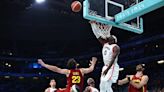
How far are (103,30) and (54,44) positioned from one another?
54.5 ft

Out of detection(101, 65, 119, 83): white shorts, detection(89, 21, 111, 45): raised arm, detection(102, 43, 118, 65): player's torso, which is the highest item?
detection(89, 21, 111, 45): raised arm

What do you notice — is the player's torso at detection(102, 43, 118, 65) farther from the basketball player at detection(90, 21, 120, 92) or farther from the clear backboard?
the clear backboard

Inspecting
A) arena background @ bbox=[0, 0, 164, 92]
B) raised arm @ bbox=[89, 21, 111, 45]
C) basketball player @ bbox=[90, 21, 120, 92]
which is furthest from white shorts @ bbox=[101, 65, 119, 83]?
arena background @ bbox=[0, 0, 164, 92]

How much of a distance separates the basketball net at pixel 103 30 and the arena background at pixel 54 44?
9990 millimetres

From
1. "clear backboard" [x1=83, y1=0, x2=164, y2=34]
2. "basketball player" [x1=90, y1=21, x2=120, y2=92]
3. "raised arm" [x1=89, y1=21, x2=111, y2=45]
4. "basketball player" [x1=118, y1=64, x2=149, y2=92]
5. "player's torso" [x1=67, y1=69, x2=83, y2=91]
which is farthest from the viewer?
"player's torso" [x1=67, y1=69, x2=83, y2=91]

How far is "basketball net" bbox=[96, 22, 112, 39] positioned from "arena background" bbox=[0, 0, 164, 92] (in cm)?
999

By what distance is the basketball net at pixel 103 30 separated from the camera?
259 inches

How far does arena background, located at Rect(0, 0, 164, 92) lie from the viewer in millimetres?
18922

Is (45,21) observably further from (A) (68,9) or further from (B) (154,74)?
(B) (154,74)

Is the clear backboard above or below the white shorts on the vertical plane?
above

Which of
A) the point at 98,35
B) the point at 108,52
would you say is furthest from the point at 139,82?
the point at 98,35

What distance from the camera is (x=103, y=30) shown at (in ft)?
22.1

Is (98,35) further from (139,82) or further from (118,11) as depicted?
(139,82)

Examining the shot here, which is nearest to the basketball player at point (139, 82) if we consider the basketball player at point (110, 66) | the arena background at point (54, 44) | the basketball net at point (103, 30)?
the basketball player at point (110, 66)
